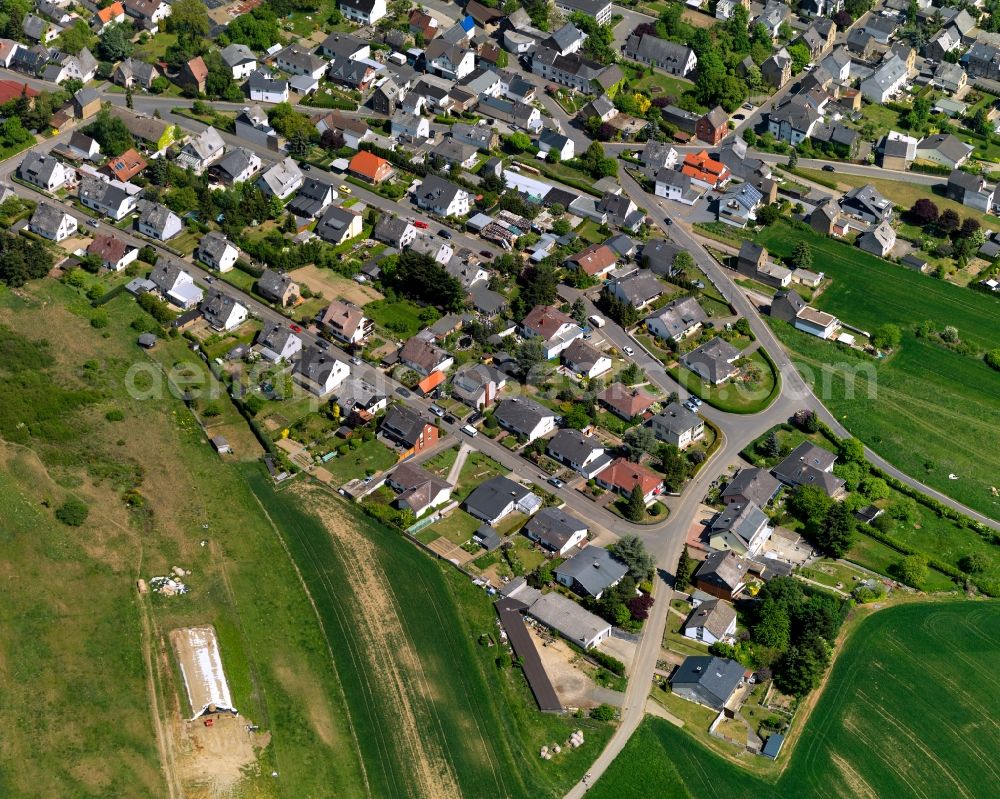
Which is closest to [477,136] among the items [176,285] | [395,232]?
[395,232]

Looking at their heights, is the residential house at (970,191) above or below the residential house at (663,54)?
above

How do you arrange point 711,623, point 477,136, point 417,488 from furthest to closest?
point 477,136
point 417,488
point 711,623

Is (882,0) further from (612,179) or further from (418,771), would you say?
(418,771)

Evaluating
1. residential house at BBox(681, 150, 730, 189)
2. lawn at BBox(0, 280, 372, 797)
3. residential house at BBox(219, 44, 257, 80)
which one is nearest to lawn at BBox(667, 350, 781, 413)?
residential house at BBox(681, 150, 730, 189)

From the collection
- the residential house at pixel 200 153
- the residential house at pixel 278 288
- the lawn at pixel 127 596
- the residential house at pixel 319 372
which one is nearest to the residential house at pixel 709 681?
the lawn at pixel 127 596

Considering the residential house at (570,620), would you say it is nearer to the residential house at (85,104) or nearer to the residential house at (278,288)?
the residential house at (278,288)

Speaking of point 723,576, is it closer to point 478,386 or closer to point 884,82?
point 478,386
